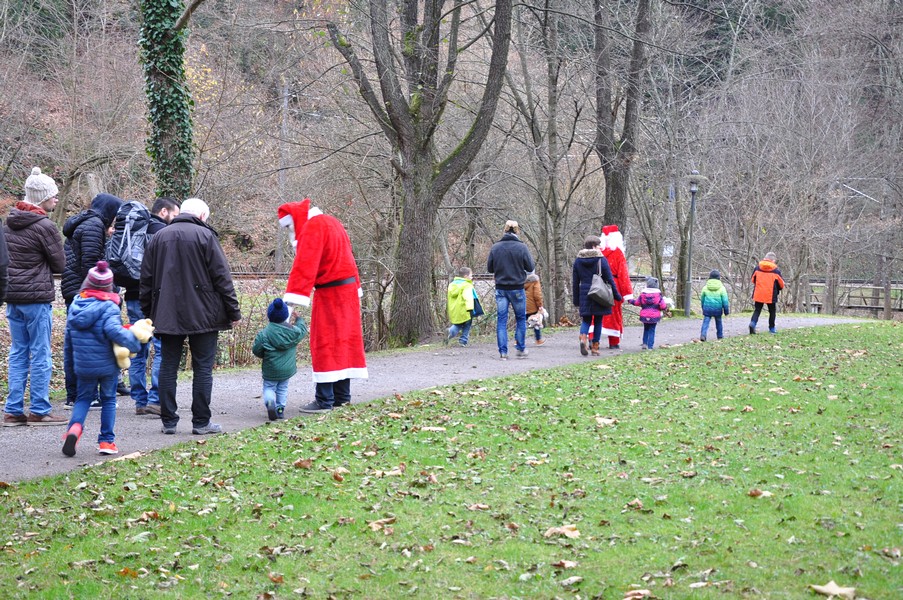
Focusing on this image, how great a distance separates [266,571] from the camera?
5.61 meters

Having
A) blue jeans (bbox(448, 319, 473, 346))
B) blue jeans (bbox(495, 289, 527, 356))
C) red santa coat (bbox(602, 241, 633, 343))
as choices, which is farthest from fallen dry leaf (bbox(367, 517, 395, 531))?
red santa coat (bbox(602, 241, 633, 343))

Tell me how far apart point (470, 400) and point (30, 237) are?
16.1 ft

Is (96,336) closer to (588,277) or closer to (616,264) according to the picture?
(588,277)

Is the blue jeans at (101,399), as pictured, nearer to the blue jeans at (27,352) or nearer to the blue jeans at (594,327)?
the blue jeans at (27,352)

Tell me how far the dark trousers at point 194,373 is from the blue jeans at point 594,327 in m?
7.97

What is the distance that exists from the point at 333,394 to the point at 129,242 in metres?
2.70

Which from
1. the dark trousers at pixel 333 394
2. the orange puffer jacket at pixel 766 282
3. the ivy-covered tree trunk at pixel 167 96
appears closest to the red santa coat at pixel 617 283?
the orange puffer jacket at pixel 766 282

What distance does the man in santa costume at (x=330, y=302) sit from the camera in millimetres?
9680

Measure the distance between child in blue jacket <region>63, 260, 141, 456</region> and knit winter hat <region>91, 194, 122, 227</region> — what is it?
7.83ft

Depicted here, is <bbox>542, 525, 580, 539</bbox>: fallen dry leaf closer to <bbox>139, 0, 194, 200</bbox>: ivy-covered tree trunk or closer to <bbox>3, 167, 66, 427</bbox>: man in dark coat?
<bbox>3, 167, 66, 427</bbox>: man in dark coat

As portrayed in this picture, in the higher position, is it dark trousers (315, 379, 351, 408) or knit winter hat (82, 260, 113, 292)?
knit winter hat (82, 260, 113, 292)

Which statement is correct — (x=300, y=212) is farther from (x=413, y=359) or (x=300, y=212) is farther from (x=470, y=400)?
(x=413, y=359)

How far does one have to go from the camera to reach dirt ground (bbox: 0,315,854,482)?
7891 millimetres

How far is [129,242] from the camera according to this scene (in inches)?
383
